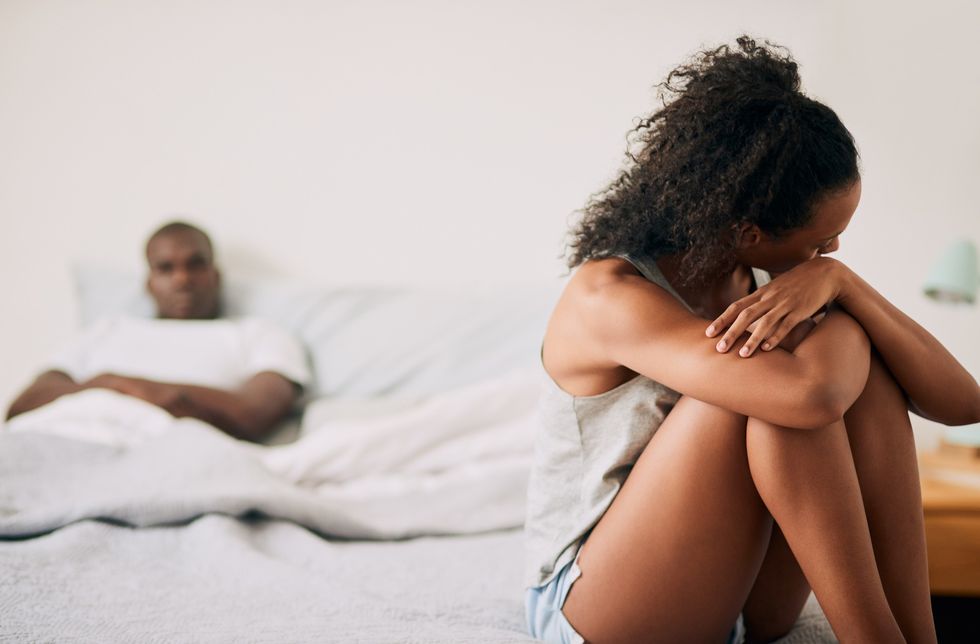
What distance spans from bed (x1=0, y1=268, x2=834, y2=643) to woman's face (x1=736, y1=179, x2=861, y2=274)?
0.48 metres

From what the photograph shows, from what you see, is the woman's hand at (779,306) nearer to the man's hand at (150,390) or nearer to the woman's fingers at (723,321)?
the woman's fingers at (723,321)

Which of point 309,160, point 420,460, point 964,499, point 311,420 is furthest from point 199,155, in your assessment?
point 964,499

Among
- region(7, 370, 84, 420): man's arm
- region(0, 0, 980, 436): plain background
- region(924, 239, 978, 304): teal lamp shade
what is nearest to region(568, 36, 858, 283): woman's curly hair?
region(924, 239, 978, 304): teal lamp shade

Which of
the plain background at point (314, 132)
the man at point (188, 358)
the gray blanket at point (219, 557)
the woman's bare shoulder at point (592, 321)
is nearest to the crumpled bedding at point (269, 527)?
the gray blanket at point (219, 557)

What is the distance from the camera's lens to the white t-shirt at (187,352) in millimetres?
1941

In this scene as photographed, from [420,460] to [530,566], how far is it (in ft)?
1.91

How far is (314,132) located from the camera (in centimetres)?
225

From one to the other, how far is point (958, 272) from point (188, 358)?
169cm

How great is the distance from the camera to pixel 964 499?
1.46 meters

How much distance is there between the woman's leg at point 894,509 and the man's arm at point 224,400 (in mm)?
Answer: 1238

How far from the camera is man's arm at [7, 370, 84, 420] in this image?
5.89 ft

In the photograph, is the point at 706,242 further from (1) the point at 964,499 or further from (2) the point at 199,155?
(2) the point at 199,155

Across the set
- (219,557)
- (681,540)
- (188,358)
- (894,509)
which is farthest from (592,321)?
(188,358)

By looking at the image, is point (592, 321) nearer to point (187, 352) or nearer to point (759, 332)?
point (759, 332)
